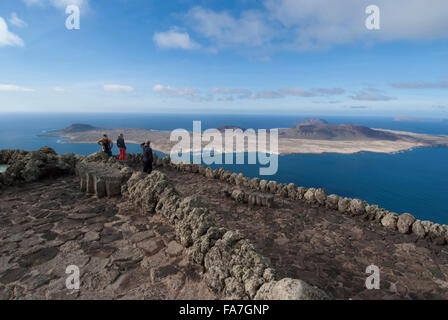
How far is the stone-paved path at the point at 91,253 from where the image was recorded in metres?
3.25

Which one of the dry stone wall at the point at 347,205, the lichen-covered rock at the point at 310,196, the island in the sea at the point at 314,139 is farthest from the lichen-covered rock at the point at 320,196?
the island in the sea at the point at 314,139

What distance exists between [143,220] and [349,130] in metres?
154

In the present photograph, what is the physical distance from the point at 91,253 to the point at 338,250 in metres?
5.49

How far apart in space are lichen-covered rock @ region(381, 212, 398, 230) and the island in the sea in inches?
2640

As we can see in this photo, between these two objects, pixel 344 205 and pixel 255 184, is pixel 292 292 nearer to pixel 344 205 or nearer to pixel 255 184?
pixel 344 205

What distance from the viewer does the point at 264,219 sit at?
693 cm

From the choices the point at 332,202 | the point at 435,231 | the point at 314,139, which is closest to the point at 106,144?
the point at 332,202

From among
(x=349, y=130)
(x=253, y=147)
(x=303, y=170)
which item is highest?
(x=349, y=130)

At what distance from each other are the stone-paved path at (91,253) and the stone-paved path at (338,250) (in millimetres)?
1724

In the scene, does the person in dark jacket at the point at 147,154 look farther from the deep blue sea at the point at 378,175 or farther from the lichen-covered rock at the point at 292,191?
the deep blue sea at the point at 378,175

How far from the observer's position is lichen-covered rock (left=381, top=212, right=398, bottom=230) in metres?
6.58

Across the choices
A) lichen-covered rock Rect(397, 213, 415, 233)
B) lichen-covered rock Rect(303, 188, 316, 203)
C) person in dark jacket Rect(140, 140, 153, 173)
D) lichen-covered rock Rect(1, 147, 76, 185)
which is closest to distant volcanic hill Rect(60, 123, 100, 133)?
lichen-covered rock Rect(1, 147, 76, 185)

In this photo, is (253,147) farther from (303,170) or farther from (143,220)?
(143,220)
